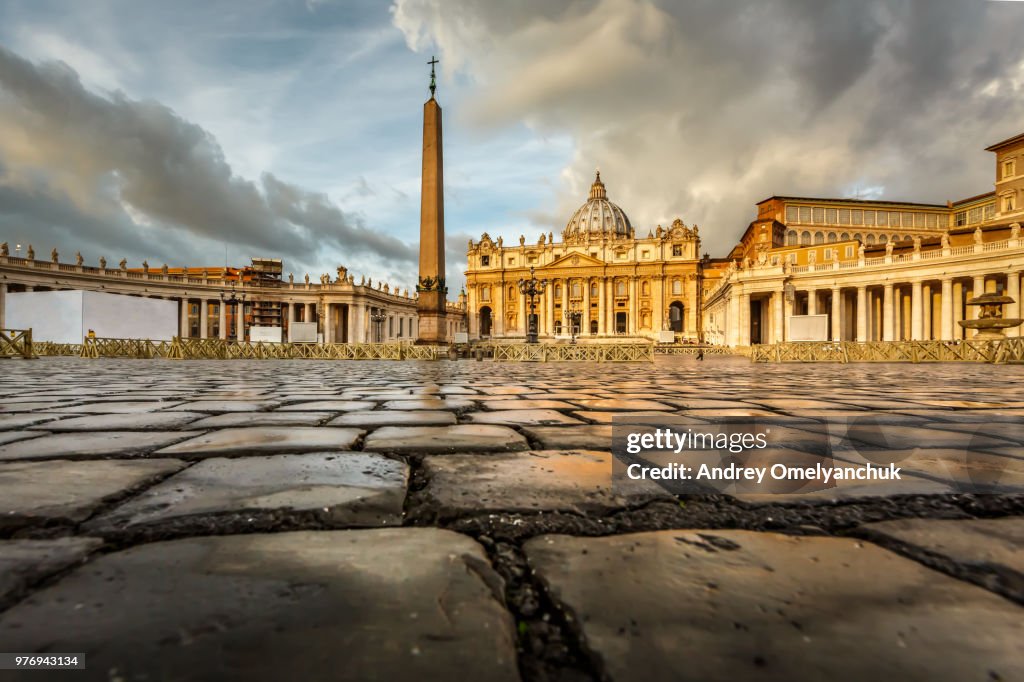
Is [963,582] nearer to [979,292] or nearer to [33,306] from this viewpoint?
[33,306]

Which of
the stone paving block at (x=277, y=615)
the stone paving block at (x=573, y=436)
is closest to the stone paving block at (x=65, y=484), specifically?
the stone paving block at (x=277, y=615)

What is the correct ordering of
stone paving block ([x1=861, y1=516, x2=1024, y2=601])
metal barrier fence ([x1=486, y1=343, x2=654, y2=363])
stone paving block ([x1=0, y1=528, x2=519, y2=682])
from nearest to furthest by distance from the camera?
stone paving block ([x1=0, y1=528, x2=519, y2=682]) < stone paving block ([x1=861, y1=516, x2=1024, y2=601]) < metal barrier fence ([x1=486, y1=343, x2=654, y2=363])

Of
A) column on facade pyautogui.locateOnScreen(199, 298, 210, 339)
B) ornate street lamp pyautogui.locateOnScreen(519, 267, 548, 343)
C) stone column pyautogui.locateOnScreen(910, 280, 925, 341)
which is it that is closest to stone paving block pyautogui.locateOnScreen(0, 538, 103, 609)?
ornate street lamp pyautogui.locateOnScreen(519, 267, 548, 343)

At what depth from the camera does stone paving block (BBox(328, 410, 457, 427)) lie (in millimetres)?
3154

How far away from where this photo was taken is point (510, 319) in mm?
78375

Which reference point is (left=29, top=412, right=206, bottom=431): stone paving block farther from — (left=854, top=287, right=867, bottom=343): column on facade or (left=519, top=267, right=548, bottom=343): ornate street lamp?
(left=854, top=287, right=867, bottom=343): column on facade

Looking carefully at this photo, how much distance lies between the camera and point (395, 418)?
11.2ft

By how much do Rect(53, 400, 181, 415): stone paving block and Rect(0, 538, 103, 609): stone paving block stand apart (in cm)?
288

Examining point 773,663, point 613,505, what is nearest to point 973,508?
point 613,505

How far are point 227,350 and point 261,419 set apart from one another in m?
23.1

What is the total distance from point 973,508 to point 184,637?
1.93 m

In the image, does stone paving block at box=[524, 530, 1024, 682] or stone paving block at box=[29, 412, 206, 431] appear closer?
stone paving block at box=[524, 530, 1024, 682]

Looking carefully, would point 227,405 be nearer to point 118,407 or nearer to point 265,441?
point 118,407

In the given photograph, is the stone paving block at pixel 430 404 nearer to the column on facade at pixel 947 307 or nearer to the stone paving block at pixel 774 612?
the stone paving block at pixel 774 612
